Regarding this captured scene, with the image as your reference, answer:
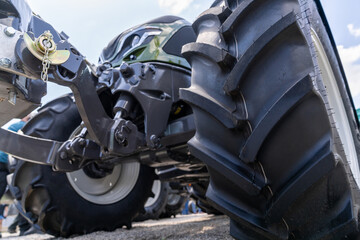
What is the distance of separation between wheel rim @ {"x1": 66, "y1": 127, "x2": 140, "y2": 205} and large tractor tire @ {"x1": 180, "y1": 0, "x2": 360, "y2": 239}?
1.60m

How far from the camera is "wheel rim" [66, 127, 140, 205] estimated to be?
2.47m

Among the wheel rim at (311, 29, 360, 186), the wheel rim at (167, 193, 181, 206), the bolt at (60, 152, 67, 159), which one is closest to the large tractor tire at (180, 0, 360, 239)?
the wheel rim at (311, 29, 360, 186)

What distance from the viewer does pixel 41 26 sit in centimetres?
124

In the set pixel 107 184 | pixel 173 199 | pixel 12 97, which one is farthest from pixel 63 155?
pixel 173 199

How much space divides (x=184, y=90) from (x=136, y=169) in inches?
73.1

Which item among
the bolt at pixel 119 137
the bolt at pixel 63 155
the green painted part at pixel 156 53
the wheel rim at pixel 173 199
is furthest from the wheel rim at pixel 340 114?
the wheel rim at pixel 173 199

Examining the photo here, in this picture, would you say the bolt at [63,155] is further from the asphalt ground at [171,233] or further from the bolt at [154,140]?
the asphalt ground at [171,233]

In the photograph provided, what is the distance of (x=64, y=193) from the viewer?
7.64ft

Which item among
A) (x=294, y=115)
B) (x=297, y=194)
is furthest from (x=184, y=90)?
(x=297, y=194)

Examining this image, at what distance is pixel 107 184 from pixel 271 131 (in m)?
2.02

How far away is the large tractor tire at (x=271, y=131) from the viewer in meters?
0.97

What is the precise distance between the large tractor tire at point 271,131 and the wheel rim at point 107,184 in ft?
5.25

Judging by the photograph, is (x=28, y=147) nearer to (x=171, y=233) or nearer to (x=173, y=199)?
(x=171, y=233)

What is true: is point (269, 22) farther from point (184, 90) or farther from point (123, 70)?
point (123, 70)
